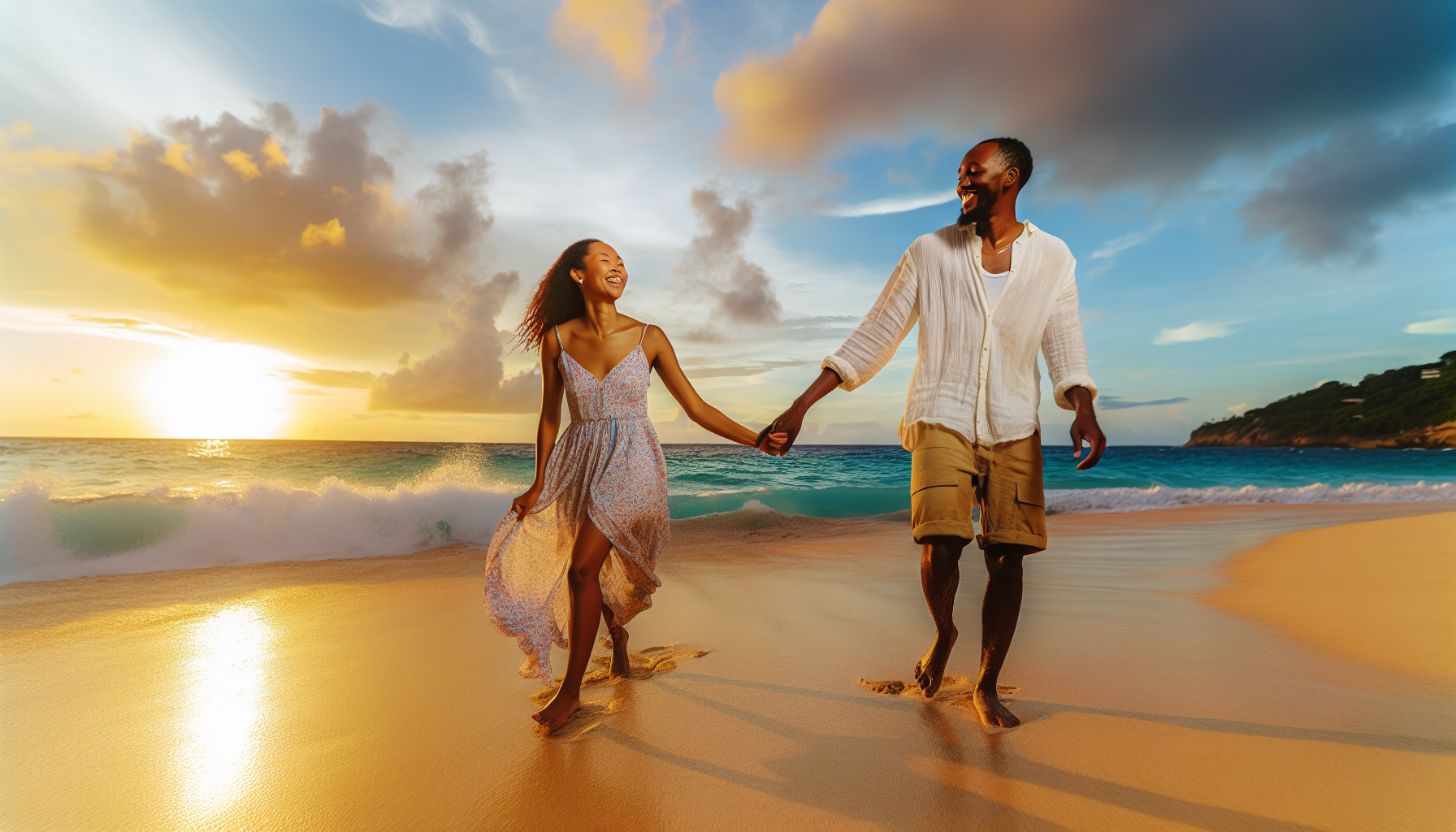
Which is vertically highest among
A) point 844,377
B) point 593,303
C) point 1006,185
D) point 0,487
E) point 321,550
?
point 1006,185

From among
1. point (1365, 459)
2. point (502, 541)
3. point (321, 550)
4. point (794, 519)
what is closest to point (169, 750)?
point (502, 541)

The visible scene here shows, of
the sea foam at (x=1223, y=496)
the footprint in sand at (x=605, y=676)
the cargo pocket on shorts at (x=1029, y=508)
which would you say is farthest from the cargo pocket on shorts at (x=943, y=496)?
the sea foam at (x=1223, y=496)

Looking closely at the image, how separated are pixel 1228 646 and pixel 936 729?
2.31 metres

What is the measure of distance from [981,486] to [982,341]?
25.0 inches

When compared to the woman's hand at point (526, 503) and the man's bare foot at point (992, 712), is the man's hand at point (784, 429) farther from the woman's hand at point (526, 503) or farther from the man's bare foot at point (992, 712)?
the man's bare foot at point (992, 712)

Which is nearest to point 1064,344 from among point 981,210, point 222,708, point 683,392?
point 981,210

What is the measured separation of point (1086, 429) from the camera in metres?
2.77

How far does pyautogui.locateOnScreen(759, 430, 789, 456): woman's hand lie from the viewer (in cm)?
294

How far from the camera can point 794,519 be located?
10672 millimetres

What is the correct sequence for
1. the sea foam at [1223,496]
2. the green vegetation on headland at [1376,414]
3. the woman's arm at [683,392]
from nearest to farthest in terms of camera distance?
the woman's arm at [683,392] → the sea foam at [1223,496] → the green vegetation on headland at [1376,414]

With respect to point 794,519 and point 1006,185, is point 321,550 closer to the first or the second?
point 794,519

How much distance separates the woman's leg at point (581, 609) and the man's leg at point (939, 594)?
1461 millimetres

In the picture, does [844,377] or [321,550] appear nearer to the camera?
[844,377]

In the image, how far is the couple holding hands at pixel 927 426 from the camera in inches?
109
